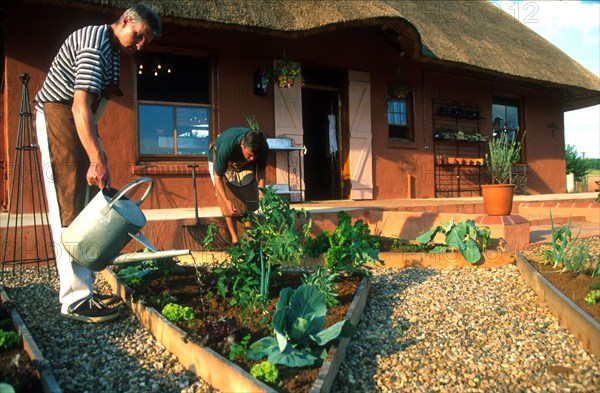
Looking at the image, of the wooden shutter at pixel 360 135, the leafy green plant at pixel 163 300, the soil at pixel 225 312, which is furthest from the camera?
the wooden shutter at pixel 360 135

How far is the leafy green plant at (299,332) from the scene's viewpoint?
Answer: 5.64ft

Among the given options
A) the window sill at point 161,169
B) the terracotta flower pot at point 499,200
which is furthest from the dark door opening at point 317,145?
the terracotta flower pot at point 499,200

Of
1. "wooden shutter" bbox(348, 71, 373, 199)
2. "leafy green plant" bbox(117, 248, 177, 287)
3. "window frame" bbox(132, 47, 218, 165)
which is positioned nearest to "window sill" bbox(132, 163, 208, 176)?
"window frame" bbox(132, 47, 218, 165)

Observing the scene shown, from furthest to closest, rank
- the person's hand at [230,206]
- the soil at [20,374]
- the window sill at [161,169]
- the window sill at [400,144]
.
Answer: the window sill at [400,144]
the window sill at [161,169]
the person's hand at [230,206]
the soil at [20,374]

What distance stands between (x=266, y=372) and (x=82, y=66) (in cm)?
170

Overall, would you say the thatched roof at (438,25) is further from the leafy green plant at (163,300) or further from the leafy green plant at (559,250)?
the leafy green plant at (559,250)

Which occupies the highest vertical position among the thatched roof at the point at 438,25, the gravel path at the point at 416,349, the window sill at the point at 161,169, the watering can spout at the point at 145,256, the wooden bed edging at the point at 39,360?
the thatched roof at the point at 438,25

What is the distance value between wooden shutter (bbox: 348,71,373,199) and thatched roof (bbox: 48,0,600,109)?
40.2 inches

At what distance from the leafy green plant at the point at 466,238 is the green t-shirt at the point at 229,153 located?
1531 millimetres

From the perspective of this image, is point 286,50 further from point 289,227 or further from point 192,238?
point 289,227

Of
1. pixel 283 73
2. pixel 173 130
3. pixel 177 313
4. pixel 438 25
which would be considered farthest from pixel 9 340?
pixel 438 25

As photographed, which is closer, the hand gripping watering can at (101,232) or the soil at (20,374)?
the soil at (20,374)

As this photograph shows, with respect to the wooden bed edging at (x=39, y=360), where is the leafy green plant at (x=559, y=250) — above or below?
above

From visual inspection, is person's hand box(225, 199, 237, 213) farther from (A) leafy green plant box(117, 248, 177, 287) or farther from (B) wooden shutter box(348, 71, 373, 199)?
(B) wooden shutter box(348, 71, 373, 199)
